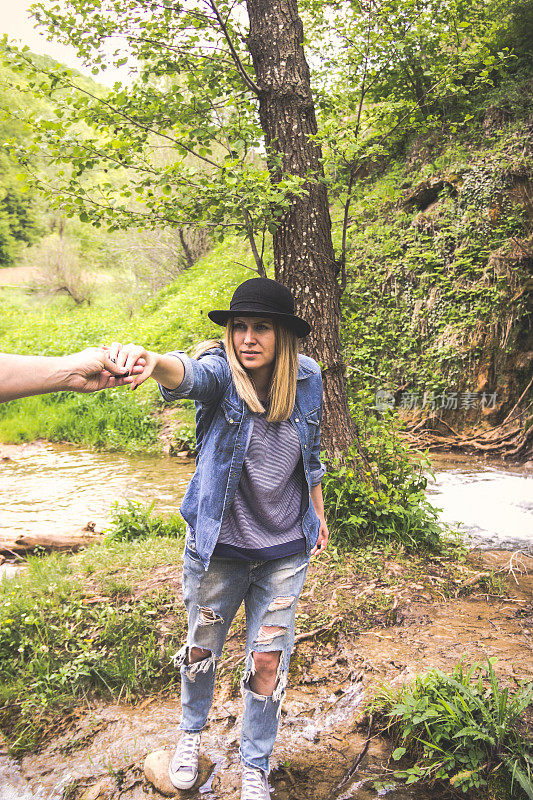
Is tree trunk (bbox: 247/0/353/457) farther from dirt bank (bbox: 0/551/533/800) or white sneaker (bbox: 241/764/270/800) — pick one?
white sneaker (bbox: 241/764/270/800)

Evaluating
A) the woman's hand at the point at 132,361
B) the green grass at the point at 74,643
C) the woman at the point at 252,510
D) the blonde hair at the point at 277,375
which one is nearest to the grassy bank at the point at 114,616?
the green grass at the point at 74,643

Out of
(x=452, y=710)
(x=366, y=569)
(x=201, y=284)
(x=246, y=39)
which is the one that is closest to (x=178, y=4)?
(x=246, y=39)

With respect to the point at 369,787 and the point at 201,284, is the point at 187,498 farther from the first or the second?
the point at 201,284

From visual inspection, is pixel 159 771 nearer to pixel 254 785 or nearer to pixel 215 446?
pixel 254 785

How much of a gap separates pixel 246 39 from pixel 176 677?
549 centimetres

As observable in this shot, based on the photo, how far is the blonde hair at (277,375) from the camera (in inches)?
87.0

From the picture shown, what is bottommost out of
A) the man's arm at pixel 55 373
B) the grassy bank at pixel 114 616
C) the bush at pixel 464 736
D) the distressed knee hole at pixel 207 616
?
the grassy bank at pixel 114 616

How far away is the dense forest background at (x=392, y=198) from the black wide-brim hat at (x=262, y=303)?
2125 millimetres

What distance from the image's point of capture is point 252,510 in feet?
7.34

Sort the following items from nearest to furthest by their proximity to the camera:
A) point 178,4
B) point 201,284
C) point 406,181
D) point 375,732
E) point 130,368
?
point 130,368, point 375,732, point 178,4, point 406,181, point 201,284

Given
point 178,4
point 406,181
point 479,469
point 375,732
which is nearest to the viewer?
point 375,732

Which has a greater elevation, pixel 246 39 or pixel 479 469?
pixel 246 39

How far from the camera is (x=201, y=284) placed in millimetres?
17094

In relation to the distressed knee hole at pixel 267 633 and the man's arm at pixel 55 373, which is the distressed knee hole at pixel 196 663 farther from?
the man's arm at pixel 55 373
